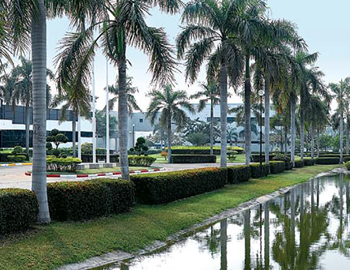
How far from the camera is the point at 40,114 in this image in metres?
10.1

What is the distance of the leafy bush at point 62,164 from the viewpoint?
93.1ft

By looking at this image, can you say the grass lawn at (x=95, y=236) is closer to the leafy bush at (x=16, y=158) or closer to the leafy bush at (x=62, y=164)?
the leafy bush at (x=62, y=164)

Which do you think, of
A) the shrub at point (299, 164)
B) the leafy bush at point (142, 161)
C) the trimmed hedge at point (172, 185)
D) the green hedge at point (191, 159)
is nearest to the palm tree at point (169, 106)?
the green hedge at point (191, 159)

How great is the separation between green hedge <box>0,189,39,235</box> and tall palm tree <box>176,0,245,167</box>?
13395mm

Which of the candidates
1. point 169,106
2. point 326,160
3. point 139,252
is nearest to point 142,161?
point 169,106

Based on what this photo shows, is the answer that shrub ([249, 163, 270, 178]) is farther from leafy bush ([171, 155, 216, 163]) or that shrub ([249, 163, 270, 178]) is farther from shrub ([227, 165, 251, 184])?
leafy bush ([171, 155, 216, 163])

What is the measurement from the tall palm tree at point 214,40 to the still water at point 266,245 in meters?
8.89

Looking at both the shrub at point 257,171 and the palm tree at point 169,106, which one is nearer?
the shrub at point 257,171

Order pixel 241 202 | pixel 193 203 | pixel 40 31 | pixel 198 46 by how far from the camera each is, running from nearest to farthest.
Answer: pixel 40 31, pixel 193 203, pixel 241 202, pixel 198 46

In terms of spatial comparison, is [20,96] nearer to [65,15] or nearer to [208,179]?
[208,179]

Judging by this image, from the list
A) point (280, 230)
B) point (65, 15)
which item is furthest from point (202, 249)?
point (65, 15)

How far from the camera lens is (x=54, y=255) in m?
7.86

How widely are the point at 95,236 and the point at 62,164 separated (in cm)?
2001

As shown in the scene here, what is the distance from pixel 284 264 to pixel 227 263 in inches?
41.3
